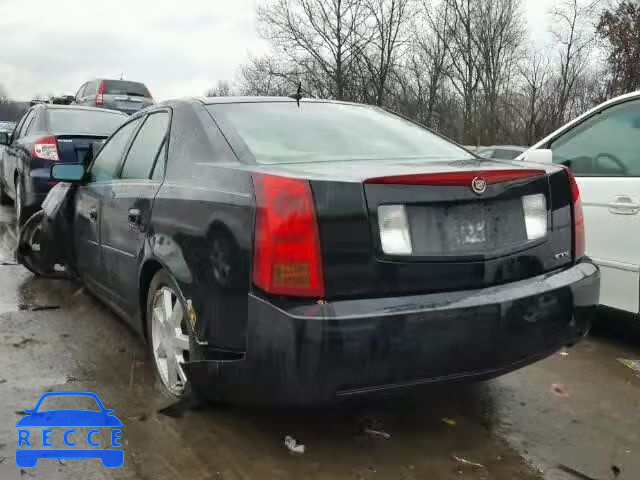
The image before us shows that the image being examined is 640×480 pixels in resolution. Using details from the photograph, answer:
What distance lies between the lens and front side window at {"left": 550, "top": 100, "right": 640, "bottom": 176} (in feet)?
12.6

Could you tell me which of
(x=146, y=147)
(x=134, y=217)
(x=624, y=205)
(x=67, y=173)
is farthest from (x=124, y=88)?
(x=624, y=205)

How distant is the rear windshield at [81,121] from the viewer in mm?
7078

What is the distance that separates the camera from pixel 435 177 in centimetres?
229

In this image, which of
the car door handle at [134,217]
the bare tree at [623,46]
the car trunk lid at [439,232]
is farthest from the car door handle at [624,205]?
the bare tree at [623,46]

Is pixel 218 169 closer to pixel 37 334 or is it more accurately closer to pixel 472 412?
pixel 472 412

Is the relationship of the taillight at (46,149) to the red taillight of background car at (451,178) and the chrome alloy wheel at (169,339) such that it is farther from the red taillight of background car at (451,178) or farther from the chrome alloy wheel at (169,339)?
the red taillight of background car at (451,178)

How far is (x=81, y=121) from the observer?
7355 mm

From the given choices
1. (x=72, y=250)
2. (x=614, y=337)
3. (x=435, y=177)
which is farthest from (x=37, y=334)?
(x=614, y=337)

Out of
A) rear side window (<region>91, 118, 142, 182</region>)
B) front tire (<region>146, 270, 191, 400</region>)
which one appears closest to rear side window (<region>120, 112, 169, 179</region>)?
rear side window (<region>91, 118, 142, 182</region>)

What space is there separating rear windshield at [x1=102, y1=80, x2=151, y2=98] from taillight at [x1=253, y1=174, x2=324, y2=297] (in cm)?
1465

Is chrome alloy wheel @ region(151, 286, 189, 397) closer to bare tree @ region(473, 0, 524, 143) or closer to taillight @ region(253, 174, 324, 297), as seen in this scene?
taillight @ region(253, 174, 324, 297)

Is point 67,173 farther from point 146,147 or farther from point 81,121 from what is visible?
point 81,121

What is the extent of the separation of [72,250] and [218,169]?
2.35 m

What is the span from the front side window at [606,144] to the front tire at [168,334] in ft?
9.08
